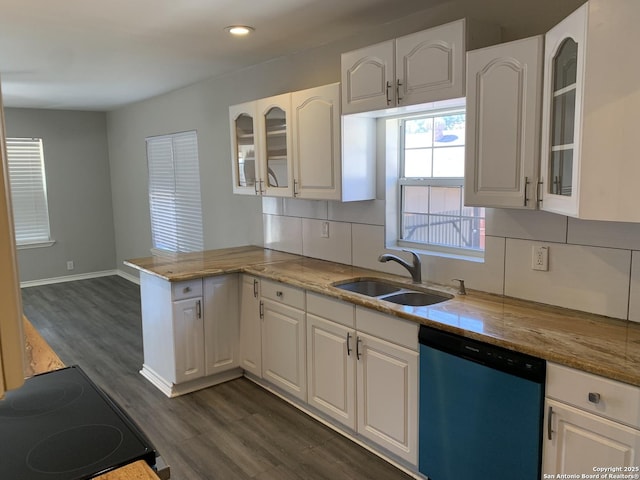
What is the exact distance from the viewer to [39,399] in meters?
1.39

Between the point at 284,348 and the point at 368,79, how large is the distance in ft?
5.68

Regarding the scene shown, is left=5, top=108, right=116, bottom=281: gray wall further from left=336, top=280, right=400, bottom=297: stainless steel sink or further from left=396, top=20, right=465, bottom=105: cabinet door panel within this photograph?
left=396, top=20, right=465, bottom=105: cabinet door panel

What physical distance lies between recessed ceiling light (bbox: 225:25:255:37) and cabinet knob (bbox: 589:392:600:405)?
2.72 m

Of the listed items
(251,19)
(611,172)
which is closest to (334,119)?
(251,19)

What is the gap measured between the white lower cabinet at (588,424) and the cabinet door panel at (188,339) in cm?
234

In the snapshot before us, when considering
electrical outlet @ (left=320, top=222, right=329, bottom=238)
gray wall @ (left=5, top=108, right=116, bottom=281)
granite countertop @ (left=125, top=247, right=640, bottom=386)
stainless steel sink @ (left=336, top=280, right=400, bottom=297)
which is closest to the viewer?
granite countertop @ (left=125, top=247, right=640, bottom=386)

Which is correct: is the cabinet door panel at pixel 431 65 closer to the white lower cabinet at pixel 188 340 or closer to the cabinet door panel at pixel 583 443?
the cabinet door panel at pixel 583 443

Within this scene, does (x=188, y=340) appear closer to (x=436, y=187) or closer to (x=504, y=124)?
(x=436, y=187)

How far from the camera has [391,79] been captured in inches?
105

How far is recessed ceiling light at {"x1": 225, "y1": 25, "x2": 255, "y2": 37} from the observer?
3.14m

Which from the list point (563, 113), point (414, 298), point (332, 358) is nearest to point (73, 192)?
point (332, 358)

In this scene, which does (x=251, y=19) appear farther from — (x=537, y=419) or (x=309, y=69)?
(x=537, y=419)

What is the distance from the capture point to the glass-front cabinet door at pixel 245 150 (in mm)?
3740

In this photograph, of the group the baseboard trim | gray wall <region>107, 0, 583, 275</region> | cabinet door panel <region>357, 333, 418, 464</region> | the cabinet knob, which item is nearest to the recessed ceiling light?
gray wall <region>107, 0, 583, 275</region>
